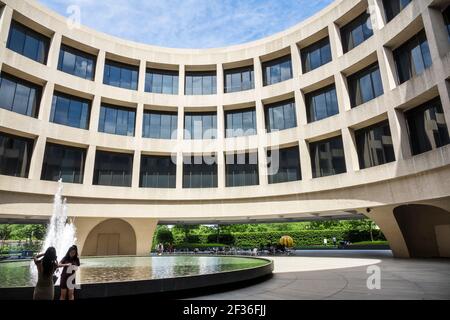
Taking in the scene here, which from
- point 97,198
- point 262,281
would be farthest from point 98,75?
point 262,281

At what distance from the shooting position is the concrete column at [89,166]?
84.9 feet

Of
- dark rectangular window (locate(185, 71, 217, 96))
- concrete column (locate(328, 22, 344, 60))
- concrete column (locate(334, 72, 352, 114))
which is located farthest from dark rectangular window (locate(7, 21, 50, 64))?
concrete column (locate(334, 72, 352, 114))

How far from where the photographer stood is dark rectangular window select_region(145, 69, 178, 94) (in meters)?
30.8

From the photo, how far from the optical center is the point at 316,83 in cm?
2542

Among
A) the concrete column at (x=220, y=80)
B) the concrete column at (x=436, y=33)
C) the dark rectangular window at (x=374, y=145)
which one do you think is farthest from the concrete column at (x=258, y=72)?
the concrete column at (x=436, y=33)

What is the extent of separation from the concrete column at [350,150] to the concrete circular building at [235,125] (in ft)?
0.28

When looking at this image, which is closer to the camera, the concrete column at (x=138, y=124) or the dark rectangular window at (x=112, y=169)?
the dark rectangular window at (x=112, y=169)

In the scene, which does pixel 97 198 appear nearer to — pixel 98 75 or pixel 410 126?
pixel 98 75

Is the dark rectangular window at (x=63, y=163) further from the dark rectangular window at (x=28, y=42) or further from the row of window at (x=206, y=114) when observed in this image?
the dark rectangular window at (x=28, y=42)

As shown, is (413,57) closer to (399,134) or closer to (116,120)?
(399,134)

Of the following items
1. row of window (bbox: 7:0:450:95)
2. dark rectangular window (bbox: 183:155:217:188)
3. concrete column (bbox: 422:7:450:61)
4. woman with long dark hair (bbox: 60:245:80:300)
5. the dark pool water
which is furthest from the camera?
dark rectangular window (bbox: 183:155:217:188)

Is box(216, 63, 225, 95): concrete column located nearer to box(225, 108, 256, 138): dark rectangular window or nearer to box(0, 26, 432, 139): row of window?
box(0, 26, 432, 139): row of window

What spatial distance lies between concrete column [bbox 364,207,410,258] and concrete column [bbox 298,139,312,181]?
5381 mm
